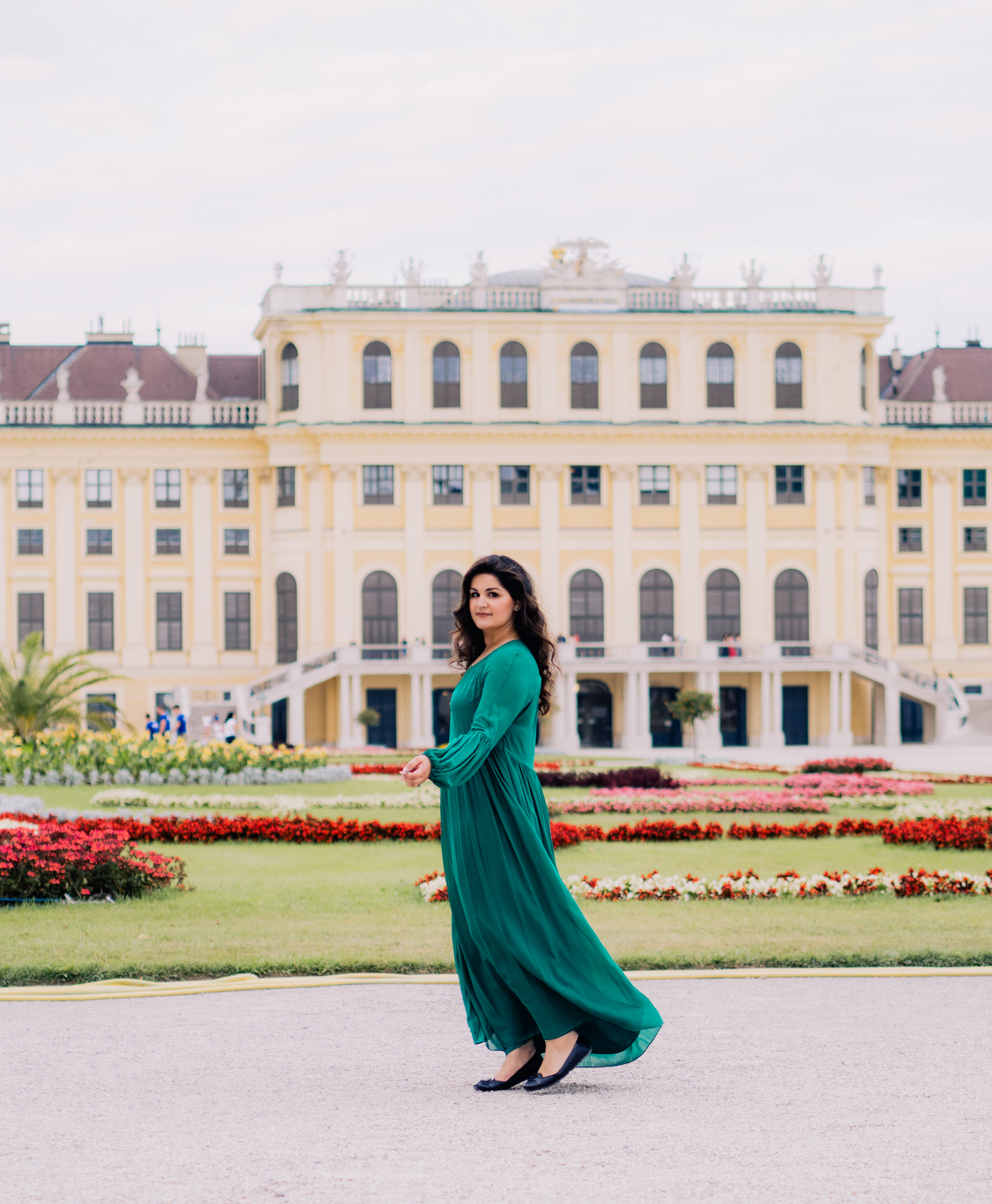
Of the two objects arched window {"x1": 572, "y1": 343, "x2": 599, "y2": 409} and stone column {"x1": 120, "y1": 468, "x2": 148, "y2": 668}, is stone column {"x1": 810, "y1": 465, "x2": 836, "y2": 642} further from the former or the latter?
stone column {"x1": 120, "y1": 468, "x2": 148, "y2": 668}

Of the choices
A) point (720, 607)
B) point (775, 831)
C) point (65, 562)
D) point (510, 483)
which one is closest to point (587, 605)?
point (720, 607)

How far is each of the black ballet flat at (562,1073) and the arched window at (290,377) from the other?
44.0m

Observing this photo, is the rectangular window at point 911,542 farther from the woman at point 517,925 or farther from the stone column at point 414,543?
the woman at point 517,925

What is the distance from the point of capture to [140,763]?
23844 millimetres

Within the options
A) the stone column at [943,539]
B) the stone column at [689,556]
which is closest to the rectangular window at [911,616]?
the stone column at [943,539]

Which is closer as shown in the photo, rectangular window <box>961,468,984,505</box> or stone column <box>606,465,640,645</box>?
stone column <box>606,465,640,645</box>

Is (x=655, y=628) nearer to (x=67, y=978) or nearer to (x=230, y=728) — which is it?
(x=230, y=728)

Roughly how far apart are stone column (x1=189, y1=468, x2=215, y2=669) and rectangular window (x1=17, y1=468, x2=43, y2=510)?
4682mm

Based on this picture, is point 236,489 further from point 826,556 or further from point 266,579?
point 826,556

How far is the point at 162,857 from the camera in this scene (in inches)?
501

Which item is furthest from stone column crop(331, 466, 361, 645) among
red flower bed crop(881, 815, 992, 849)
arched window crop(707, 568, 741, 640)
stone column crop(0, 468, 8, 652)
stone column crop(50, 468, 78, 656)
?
red flower bed crop(881, 815, 992, 849)

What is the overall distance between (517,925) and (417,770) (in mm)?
803

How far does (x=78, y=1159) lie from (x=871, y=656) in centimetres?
4513

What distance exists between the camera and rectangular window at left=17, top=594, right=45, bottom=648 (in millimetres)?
49438
